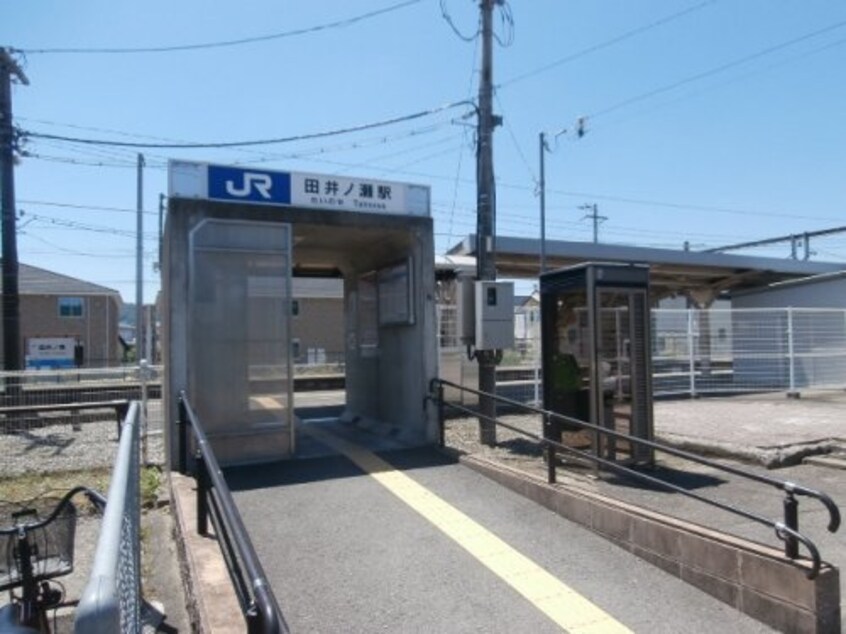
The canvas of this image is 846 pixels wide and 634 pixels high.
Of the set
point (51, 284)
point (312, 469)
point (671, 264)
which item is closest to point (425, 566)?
point (312, 469)

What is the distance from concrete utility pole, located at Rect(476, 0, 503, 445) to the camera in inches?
385

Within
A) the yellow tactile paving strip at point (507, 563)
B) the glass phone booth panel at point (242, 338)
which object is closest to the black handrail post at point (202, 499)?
the yellow tactile paving strip at point (507, 563)

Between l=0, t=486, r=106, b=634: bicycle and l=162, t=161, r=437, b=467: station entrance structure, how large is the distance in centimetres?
407

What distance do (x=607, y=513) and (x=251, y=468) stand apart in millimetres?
4209

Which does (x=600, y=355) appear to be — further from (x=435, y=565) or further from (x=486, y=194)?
(x=486, y=194)

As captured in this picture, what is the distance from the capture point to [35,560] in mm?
3904

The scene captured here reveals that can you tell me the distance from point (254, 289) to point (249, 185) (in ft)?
4.11

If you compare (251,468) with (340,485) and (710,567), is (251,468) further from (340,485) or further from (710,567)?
(710,567)

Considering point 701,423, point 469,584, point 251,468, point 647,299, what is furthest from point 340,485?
point 701,423

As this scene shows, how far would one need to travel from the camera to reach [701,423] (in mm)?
10820

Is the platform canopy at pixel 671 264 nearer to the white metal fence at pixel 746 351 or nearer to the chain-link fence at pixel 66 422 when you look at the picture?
the white metal fence at pixel 746 351

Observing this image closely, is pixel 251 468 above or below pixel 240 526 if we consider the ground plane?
below

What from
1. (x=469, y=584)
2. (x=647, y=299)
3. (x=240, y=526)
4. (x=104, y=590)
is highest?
(x=647, y=299)

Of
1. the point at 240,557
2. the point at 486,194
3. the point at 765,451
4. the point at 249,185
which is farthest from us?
the point at 486,194
